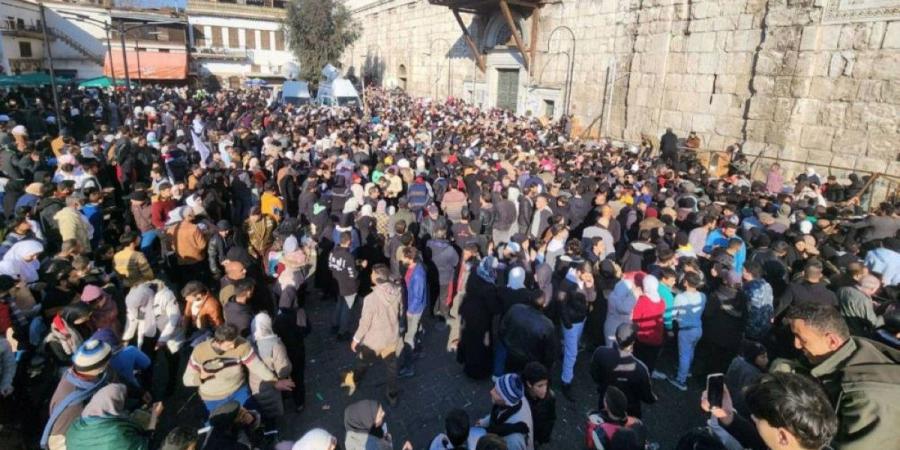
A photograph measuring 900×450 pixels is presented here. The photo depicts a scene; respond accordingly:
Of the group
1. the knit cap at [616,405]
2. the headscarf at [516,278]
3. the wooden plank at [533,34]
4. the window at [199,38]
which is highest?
the window at [199,38]

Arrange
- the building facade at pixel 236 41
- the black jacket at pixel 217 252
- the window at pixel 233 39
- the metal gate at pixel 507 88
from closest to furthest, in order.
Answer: the black jacket at pixel 217 252, the metal gate at pixel 507 88, the building facade at pixel 236 41, the window at pixel 233 39

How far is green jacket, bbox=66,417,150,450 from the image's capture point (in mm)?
2525

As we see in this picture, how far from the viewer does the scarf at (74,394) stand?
2908 mm

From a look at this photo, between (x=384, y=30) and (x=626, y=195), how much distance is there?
3143 centimetres

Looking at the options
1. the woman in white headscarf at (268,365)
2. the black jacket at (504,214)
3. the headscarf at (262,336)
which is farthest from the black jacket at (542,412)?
the black jacket at (504,214)

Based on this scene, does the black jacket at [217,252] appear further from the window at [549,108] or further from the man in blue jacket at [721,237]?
the window at [549,108]

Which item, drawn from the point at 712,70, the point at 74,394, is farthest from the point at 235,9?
the point at 74,394

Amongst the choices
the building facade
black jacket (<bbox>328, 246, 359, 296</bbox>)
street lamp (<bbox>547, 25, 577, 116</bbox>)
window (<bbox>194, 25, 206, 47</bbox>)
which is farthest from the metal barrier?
window (<bbox>194, 25, 206, 47</bbox>)

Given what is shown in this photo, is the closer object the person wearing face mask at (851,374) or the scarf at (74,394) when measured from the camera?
the person wearing face mask at (851,374)

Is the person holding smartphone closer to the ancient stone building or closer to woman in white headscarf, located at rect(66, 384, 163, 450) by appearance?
woman in white headscarf, located at rect(66, 384, 163, 450)

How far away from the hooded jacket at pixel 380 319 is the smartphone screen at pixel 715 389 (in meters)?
2.64

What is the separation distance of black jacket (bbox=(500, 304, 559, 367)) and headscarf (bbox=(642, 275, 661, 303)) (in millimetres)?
1081

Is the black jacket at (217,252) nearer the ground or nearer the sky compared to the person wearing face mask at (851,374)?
nearer the ground

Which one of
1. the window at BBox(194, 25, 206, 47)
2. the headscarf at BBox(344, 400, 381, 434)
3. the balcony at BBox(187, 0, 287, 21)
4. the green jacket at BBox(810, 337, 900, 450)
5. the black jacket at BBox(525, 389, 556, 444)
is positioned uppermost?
the balcony at BBox(187, 0, 287, 21)
